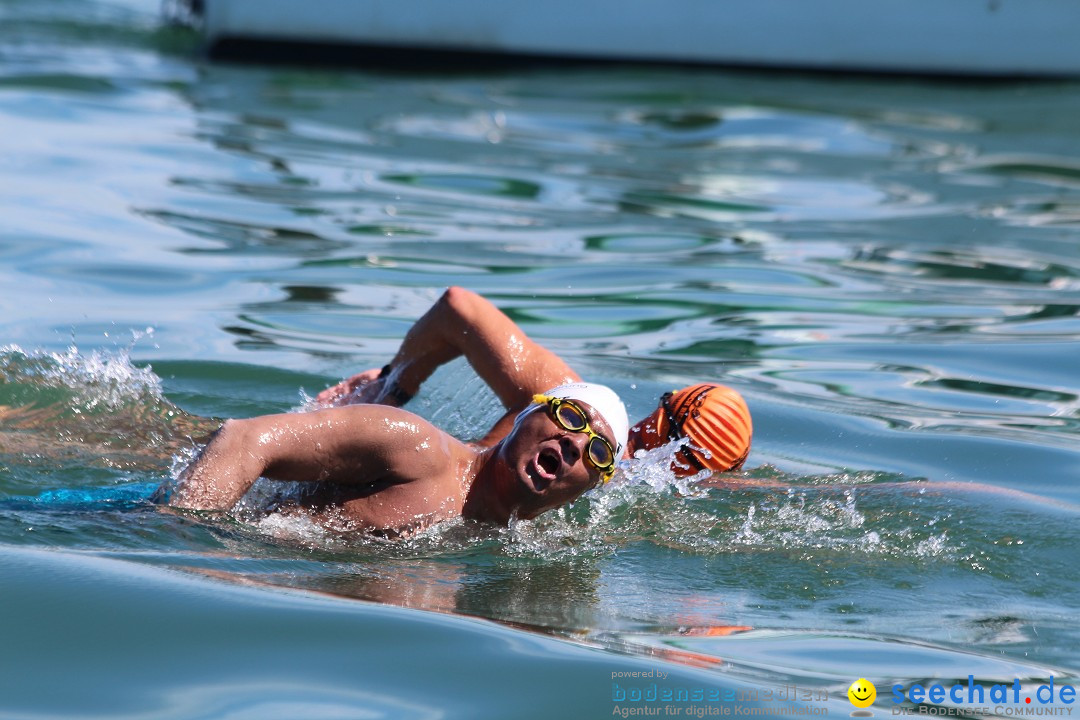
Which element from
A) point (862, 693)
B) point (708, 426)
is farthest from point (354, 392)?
point (862, 693)

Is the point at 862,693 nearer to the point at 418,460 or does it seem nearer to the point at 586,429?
the point at 586,429

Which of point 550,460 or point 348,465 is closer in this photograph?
point 348,465

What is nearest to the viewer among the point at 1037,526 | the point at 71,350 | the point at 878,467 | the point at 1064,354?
the point at 1037,526

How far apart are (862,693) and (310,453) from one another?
1.94 m

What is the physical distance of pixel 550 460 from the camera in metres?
5.04

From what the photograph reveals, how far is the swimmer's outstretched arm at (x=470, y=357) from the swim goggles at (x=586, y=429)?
0.84m

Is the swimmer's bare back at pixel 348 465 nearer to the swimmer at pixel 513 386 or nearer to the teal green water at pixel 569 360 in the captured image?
the teal green water at pixel 569 360

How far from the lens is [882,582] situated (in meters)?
4.91

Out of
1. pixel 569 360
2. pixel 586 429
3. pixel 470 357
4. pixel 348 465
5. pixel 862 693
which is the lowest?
pixel 862 693

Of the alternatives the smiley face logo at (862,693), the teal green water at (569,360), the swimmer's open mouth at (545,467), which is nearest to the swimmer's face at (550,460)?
the swimmer's open mouth at (545,467)

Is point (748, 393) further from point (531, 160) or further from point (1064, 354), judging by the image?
point (531, 160)

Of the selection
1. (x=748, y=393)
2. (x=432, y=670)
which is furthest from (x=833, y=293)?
(x=432, y=670)

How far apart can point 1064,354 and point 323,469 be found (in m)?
5.34

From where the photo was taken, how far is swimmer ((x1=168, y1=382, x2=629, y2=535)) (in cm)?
461
